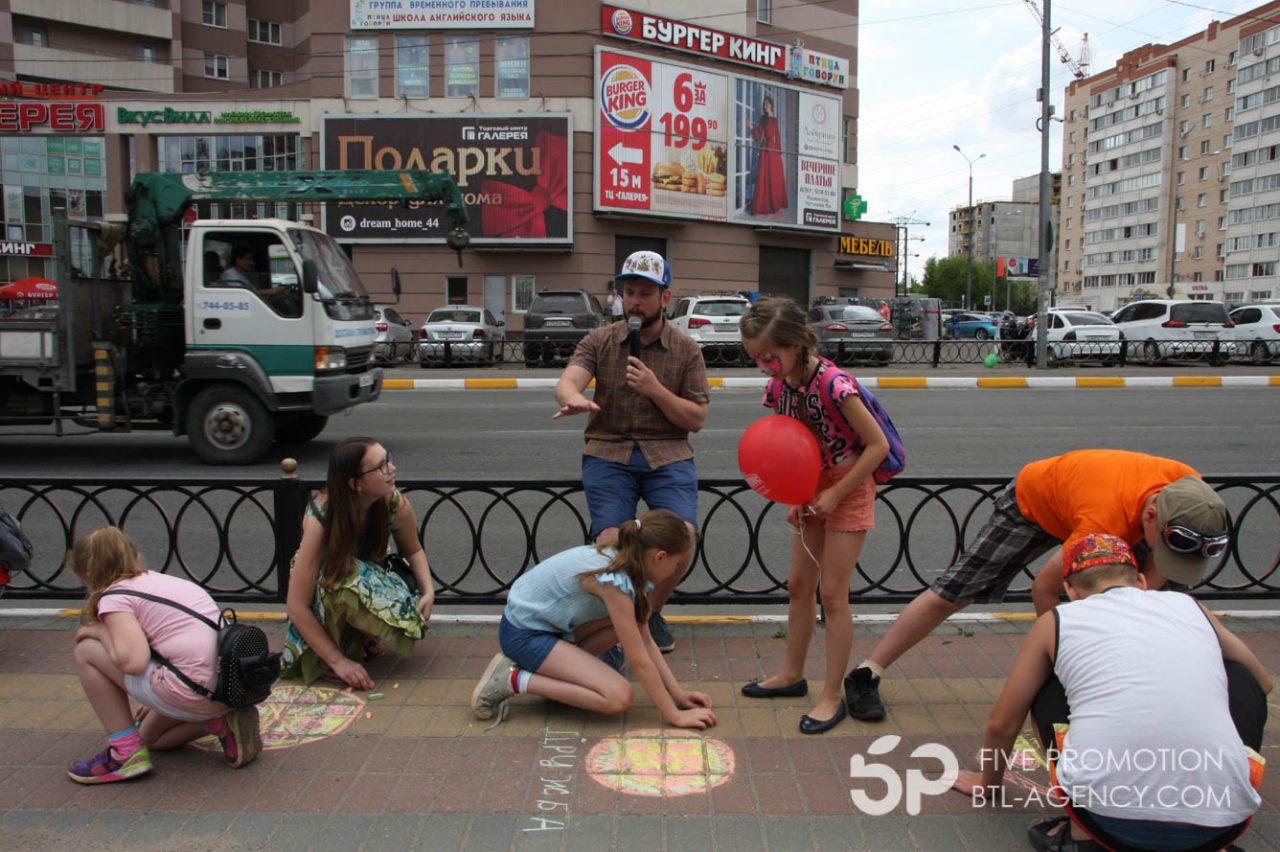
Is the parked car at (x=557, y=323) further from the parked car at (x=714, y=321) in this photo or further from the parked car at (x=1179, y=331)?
the parked car at (x=1179, y=331)

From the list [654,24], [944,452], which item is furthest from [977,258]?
[944,452]

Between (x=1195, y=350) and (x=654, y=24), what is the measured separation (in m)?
18.7

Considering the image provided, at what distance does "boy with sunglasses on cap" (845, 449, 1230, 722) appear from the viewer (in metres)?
2.64

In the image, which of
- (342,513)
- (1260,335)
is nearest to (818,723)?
(342,513)

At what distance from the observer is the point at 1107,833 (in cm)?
242

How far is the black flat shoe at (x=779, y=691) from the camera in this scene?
3.79m

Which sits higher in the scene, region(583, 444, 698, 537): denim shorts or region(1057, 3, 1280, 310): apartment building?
region(1057, 3, 1280, 310): apartment building

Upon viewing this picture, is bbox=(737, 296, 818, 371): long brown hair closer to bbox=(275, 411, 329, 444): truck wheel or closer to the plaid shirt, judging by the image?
the plaid shirt

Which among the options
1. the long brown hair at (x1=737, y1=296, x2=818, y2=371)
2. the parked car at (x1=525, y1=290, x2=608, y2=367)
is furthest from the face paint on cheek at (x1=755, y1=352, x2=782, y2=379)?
the parked car at (x1=525, y1=290, x2=608, y2=367)

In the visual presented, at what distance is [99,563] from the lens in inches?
124

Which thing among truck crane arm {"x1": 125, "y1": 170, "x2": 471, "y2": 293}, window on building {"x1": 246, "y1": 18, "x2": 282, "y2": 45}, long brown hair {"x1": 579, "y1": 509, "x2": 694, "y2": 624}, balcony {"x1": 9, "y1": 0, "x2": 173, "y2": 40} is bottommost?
long brown hair {"x1": 579, "y1": 509, "x2": 694, "y2": 624}

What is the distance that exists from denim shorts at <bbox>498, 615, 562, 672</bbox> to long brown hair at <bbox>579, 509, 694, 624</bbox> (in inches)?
14.3

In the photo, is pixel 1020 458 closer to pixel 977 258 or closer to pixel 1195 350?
pixel 1195 350

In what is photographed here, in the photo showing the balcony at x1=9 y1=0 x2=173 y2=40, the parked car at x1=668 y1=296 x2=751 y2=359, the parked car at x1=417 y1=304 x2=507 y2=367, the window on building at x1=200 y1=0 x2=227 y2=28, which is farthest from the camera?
the window on building at x1=200 y1=0 x2=227 y2=28
